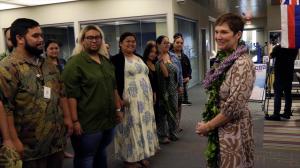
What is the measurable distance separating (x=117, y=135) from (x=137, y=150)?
267 mm

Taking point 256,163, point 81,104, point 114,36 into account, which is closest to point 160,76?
point 256,163

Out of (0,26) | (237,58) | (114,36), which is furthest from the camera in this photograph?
(0,26)

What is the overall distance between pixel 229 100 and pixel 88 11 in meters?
7.48

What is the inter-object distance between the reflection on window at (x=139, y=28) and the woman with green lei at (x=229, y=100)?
21.0ft

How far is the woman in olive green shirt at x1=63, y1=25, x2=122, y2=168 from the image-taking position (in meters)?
2.46

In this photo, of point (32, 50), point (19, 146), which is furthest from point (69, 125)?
point (32, 50)

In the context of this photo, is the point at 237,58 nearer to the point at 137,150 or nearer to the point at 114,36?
the point at 137,150

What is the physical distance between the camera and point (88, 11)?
8.69 meters

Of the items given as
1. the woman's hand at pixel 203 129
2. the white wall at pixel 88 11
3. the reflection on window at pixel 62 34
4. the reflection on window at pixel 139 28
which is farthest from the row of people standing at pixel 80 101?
the reflection on window at pixel 62 34

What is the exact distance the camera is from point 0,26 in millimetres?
9914

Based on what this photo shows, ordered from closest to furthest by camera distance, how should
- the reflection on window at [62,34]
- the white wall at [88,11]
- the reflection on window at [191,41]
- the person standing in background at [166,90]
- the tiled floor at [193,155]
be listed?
the tiled floor at [193,155] → the person standing in background at [166,90] → the white wall at [88,11] → the reflection on window at [191,41] → the reflection on window at [62,34]

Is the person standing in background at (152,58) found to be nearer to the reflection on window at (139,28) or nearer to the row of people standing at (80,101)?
the row of people standing at (80,101)

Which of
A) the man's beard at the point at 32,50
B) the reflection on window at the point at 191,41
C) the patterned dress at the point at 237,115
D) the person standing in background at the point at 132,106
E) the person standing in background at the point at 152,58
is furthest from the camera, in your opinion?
the reflection on window at the point at 191,41

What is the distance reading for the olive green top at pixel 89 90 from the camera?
8.05 ft
